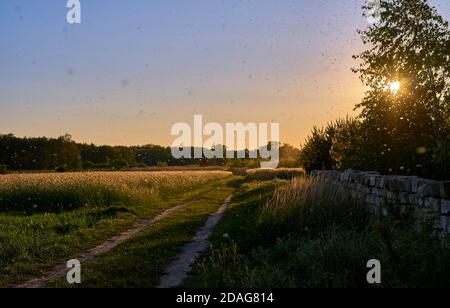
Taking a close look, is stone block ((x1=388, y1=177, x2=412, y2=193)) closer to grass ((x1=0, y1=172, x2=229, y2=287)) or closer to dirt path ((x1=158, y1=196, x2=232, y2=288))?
dirt path ((x1=158, y1=196, x2=232, y2=288))

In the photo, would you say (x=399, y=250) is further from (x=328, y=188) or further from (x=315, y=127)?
(x=315, y=127)

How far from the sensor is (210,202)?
2669 centimetres

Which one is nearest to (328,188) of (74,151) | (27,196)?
(27,196)

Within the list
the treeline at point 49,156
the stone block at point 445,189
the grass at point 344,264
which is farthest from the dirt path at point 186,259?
the treeline at point 49,156

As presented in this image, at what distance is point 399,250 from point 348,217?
490cm

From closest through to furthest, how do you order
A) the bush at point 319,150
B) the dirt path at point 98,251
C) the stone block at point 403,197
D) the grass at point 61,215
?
the dirt path at point 98,251
the stone block at point 403,197
the grass at point 61,215
the bush at point 319,150

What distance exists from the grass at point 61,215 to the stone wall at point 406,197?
7.51 m

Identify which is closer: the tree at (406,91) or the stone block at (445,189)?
the stone block at (445,189)

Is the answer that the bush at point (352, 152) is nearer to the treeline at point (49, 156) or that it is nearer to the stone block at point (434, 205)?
the stone block at point (434, 205)

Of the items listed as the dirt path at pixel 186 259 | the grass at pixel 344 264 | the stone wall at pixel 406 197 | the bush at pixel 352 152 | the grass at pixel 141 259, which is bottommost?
the dirt path at pixel 186 259

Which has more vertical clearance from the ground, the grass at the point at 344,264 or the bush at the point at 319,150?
the bush at the point at 319,150

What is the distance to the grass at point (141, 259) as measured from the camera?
9211mm
